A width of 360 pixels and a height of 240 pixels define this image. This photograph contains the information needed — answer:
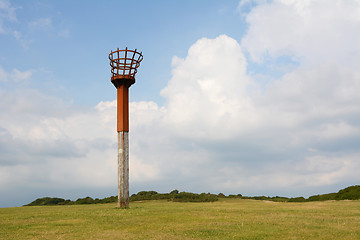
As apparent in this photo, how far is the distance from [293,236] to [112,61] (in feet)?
90.2

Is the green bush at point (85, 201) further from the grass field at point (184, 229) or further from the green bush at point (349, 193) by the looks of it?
the green bush at point (349, 193)

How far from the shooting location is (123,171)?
34375 mm

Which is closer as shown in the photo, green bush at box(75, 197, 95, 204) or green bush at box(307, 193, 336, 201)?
green bush at box(307, 193, 336, 201)

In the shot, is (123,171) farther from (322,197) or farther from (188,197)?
(322,197)

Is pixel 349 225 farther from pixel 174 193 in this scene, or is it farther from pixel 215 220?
pixel 174 193

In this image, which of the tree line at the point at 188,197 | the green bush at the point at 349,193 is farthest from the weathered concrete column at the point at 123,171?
the green bush at the point at 349,193

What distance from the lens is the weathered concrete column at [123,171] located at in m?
34.2

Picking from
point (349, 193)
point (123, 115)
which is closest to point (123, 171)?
point (123, 115)

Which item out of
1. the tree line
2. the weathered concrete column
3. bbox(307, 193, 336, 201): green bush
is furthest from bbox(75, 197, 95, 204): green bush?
bbox(307, 193, 336, 201): green bush

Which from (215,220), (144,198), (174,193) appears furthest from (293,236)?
(174,193)

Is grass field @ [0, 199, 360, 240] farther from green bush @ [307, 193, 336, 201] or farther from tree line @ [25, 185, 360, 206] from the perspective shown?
green bush @ [307, 193, 336, 201]

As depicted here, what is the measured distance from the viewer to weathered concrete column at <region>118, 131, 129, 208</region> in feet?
112

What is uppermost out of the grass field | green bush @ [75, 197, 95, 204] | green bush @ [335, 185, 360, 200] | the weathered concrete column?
the weathered concrete column

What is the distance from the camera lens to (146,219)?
24.1 meters
